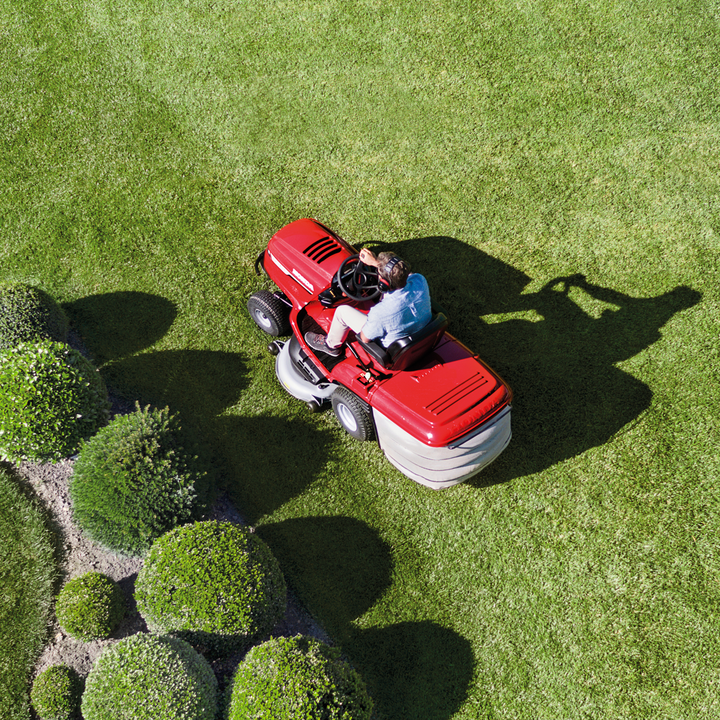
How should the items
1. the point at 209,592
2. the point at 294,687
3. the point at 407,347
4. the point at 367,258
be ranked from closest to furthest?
the point at 294,687, the point at 209,592, the point at 407,347, the point at 367,258

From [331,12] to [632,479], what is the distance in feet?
26.3

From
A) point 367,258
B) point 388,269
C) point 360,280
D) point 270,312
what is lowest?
point 270,312

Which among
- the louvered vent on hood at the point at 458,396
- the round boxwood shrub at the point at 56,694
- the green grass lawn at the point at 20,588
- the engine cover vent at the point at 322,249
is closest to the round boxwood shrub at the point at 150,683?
the round boxwood shrub at the point at 56,694

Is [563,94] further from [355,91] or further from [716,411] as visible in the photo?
[716,411]

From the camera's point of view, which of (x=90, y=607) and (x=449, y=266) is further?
(x=449, y=266)

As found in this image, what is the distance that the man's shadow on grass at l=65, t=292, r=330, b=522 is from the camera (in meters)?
5.97

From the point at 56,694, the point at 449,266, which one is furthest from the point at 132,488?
the point at 449,266

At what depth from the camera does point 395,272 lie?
477cm

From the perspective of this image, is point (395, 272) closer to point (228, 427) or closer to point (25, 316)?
point (228, 427)

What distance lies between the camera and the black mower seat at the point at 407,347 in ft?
16.3

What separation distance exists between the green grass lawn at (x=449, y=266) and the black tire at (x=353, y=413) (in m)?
0.36

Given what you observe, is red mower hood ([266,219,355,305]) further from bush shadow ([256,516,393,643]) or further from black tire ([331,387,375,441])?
bush shadow ([256,516,393,643])

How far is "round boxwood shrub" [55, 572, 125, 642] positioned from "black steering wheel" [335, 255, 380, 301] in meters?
3.35

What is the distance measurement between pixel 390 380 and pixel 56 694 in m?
3.73
